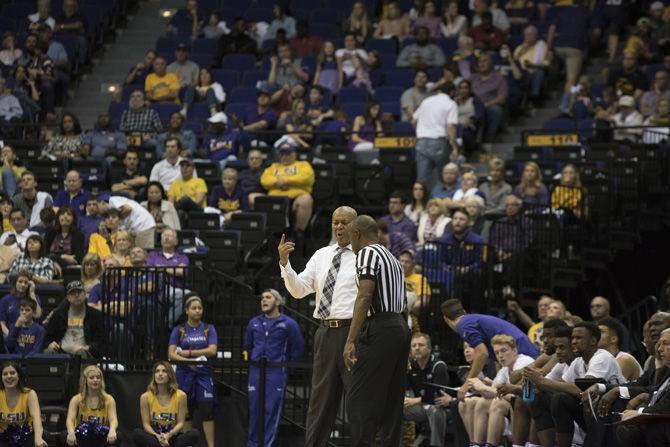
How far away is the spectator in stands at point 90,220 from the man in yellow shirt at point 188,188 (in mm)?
1192

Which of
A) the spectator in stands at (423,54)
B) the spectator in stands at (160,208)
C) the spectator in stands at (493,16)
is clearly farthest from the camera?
the spectator in stands at (493,16)

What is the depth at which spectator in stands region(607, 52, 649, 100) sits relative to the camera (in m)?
20.0

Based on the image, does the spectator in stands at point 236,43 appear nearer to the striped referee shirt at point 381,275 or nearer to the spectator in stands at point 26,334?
the spectator in stands at point 26,334

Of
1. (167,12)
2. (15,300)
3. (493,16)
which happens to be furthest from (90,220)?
(167,12)

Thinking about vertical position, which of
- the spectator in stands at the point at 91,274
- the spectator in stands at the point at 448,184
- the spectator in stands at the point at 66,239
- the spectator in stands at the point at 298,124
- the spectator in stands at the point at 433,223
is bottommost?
the spectator in stands at the point at 91,274

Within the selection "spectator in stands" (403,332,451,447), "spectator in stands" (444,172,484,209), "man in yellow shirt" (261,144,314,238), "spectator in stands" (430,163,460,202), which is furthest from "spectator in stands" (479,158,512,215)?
"spectator in stands" (403,332,451,447)

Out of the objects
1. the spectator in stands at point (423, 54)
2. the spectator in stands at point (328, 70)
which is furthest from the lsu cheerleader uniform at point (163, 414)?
the spectator in stands at point (423, 54)

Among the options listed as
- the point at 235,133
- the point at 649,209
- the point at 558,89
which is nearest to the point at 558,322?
the point at 649,209

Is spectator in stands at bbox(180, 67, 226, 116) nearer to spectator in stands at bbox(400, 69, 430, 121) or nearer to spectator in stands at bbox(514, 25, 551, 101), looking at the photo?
spectator in stands at bbox(400, 69, 430, 121)

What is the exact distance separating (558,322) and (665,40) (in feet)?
32.5

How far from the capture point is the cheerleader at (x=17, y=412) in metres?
13.4

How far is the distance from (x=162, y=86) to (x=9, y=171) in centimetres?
370

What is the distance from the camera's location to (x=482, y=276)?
15695mm

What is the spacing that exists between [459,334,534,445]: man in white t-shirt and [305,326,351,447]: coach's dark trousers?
88.4 inches
